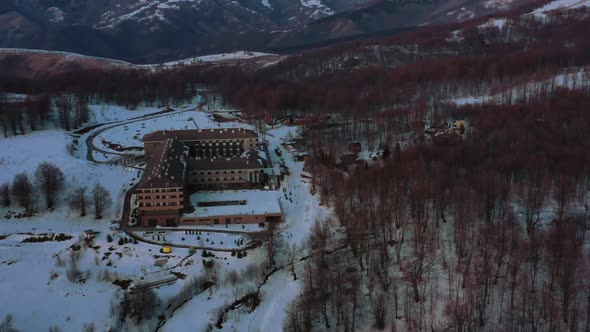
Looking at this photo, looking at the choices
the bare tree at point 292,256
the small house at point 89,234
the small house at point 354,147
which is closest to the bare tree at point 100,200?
the small house at point 89,234

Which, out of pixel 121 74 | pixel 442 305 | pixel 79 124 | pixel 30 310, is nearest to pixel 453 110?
pixel 442 305

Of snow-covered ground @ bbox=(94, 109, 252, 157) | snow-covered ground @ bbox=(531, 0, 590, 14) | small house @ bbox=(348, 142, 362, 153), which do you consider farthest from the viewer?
snow-covered ground @ bbox=(531, 0, 590, 14)

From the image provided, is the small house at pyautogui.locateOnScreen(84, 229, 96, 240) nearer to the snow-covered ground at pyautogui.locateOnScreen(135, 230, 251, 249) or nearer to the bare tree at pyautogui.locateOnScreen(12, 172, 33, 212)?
the snow-covered ground at pyautogui.locateOnScreen(135, 230, 251, 249)

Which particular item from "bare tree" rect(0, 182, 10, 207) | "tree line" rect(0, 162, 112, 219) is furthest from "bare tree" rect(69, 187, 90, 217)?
→ "bare tree" rect(0, 182, 10, 207)

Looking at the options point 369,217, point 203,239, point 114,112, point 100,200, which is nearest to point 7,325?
point 203,239

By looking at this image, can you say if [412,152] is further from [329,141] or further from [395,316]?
[395,316]

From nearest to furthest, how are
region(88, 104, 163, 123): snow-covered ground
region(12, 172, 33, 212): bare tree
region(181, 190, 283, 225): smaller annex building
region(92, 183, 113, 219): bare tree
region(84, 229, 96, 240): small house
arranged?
region(84, 229, 96, 240): small house → region(181, 190, 283, 225): smaller annex building → region(92, 183, 113, 219): bare tree → region(12, 172, 33, 212): bare tree → region(88, 104, 163, 123): snow-covered ground

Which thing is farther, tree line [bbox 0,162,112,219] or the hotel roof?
the hotel roof
